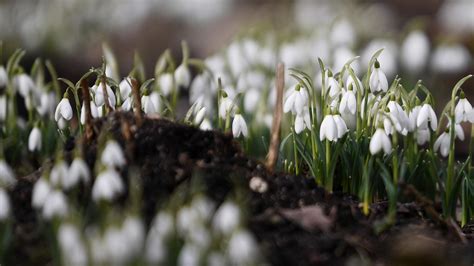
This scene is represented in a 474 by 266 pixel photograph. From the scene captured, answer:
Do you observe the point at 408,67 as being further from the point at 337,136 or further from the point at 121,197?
the point at 121,197

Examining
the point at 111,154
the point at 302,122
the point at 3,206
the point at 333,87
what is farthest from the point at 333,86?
the point at 3,206

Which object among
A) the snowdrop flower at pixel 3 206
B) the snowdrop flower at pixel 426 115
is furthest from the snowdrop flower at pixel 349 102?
the snowdrop flower at pixel 3 206

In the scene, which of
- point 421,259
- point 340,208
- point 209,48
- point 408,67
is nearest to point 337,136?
point 340,208

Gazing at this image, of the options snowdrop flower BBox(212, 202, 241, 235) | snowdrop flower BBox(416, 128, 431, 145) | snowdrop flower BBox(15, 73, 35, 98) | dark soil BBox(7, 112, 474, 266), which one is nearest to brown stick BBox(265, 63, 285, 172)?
dark soil BBox(7, 112, 474, 266)

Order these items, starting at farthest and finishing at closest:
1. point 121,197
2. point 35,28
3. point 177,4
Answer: point 177,4 < point 35,28 < point 121,197

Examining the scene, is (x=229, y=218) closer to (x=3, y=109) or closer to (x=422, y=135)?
(x=422, y=135)

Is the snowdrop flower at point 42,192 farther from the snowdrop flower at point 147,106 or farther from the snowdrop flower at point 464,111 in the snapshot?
the snowdrop flower at point 464,111
